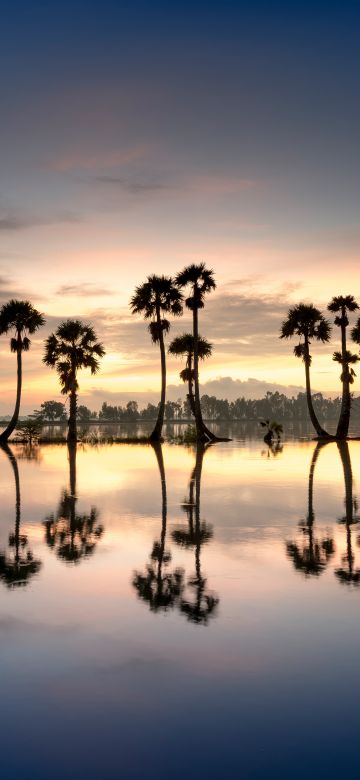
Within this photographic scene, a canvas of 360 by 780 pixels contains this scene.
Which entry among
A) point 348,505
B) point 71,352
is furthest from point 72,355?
point 348,505

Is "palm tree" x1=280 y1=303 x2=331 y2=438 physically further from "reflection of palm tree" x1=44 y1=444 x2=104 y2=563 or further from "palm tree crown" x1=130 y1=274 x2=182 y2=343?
"reflection of palm tree" x1=44 y1=444 x2=104 y2=563

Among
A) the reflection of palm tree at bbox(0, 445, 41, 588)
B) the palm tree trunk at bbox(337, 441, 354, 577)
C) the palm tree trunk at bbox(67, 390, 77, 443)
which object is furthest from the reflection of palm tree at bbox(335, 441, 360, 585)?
the palm tree trunk at bbox(67, 390, 77, 443)

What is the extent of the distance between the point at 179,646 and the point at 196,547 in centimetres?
488

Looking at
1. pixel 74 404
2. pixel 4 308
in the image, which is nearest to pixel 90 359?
pixel 74 404

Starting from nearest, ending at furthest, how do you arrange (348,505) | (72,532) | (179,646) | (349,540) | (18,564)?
(179,646) → (18,564) → (349,540) → (72,532) → (348,505)

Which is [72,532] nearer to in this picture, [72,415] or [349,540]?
[349,540]

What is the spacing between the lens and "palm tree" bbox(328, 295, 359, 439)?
56.1 meters

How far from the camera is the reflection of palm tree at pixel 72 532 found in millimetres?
10805

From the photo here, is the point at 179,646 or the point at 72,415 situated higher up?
the point at 72,415

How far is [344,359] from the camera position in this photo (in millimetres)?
58562

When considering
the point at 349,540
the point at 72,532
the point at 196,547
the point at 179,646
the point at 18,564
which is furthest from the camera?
the point at 72,532

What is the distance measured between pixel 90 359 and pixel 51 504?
39433 mm

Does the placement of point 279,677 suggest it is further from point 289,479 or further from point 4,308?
point 4,308

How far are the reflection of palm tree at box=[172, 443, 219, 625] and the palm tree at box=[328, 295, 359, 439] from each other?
121 ft
